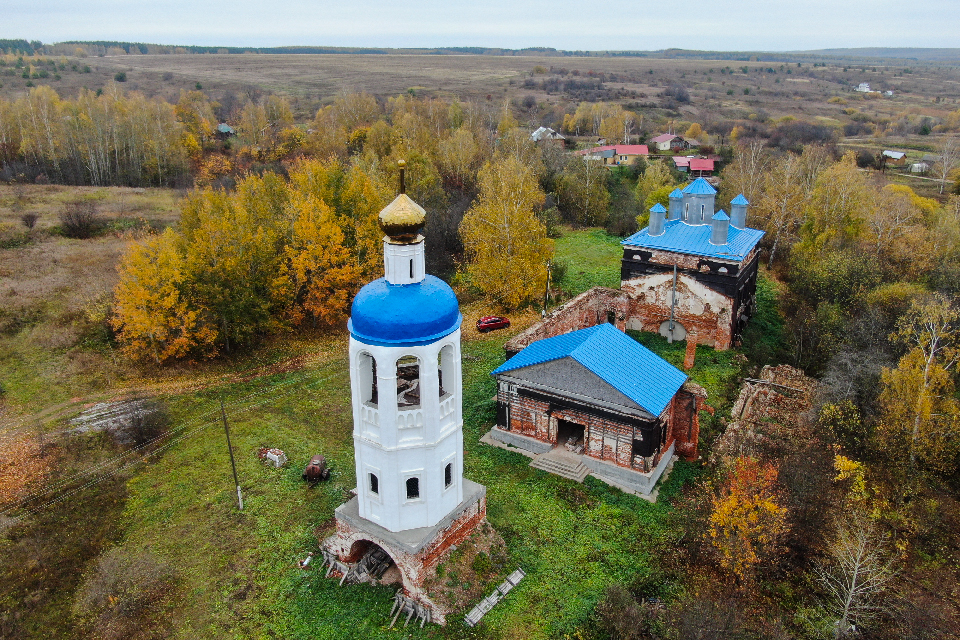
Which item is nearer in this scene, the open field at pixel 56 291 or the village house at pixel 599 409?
the village house at pixel 599 409

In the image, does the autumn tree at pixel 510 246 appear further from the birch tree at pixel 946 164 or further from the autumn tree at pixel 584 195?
the birch tree at pixel 946 164

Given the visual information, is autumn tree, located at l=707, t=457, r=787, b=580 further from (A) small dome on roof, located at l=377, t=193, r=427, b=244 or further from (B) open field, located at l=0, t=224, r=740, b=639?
(A) small dome on roof, located at l=377, t=193, r=427, b=244

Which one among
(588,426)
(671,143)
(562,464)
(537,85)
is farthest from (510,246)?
(537,85)

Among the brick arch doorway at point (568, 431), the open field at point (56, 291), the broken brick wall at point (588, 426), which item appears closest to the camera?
the broken brick wall at point (588, 426)

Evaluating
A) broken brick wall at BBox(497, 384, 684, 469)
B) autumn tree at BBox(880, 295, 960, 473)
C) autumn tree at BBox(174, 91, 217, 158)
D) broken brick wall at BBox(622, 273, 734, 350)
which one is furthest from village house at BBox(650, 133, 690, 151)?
autumn tree at BBox(880, 295, 960, 473)

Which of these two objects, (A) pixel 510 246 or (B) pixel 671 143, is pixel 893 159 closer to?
(B) pixel 671 143

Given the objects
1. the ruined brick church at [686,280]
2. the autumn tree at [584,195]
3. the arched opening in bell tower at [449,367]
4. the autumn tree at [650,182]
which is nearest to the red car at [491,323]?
the ruined brick church at [686,280]

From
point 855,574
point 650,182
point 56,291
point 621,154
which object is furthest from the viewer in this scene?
point 621,154
